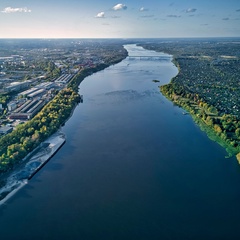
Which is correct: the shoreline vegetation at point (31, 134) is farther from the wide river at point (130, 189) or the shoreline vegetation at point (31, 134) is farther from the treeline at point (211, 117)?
the treeline at point (211, 117)

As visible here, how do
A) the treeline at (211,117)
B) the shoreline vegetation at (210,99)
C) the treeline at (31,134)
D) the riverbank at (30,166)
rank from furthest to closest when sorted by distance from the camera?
1. the shoreline vegetation at (210,99)
2. the treeline at (211,117)
3. the treeline at (31,134)
4. the riverbank at (30,166)

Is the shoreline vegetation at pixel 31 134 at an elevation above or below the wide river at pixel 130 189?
above

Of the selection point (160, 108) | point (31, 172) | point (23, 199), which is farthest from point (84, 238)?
point (160, 108)

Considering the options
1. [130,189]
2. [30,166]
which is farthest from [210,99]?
[30,166]

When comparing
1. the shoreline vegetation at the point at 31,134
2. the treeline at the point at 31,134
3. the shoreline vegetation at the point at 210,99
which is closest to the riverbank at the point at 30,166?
the shoreline vegetation at the point at 31,134

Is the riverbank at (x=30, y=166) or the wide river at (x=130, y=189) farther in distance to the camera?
the riverbank at (x=30, y=166)

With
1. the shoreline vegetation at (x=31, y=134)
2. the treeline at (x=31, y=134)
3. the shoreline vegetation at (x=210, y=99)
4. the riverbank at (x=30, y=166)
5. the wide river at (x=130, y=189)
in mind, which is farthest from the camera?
the shoreline vegetation at (x=210, y=99)

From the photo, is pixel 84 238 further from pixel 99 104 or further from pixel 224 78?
pixel 224 78
